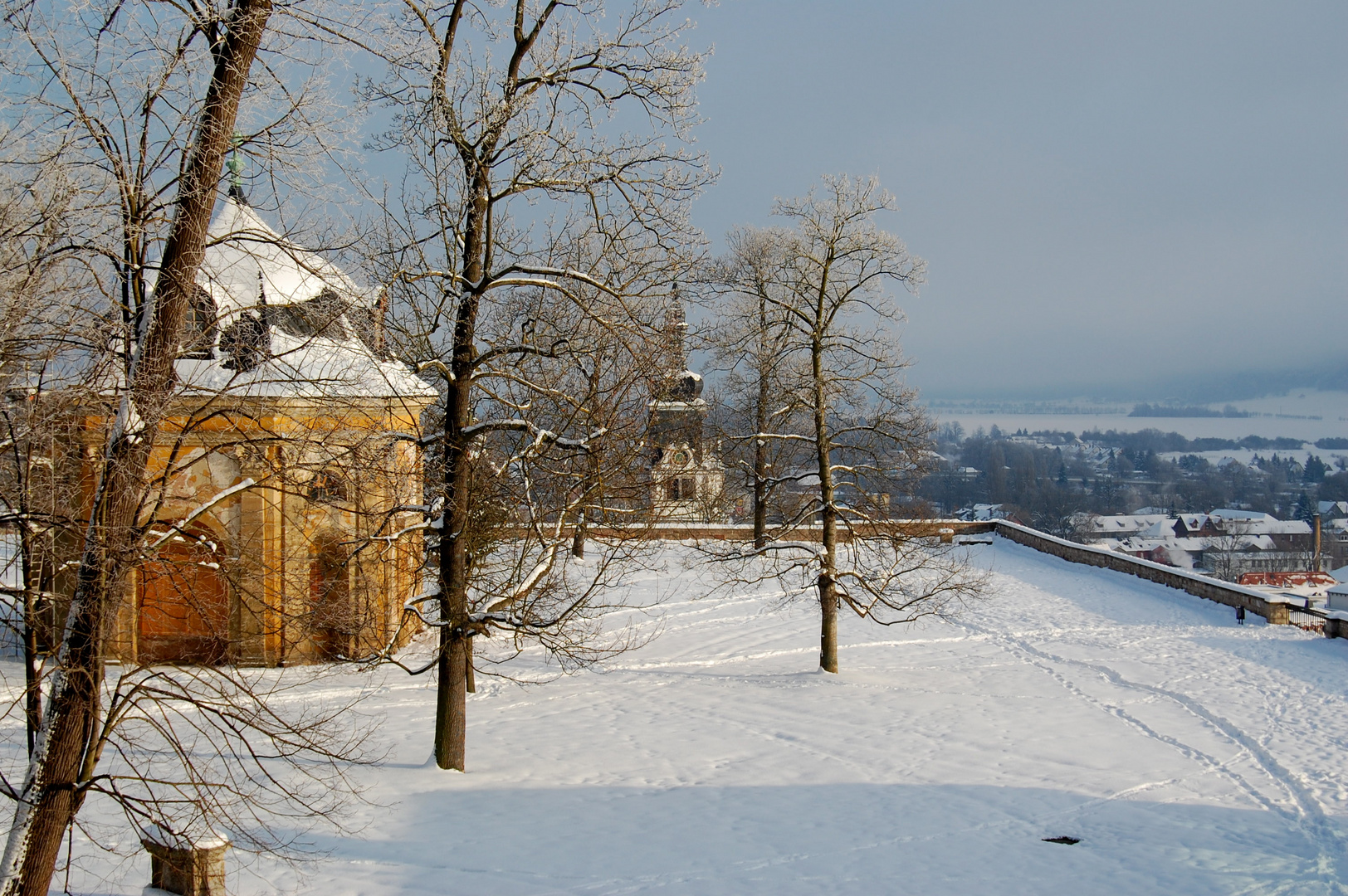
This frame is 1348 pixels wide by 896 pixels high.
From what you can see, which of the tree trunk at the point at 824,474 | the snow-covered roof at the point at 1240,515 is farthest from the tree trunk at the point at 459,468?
the snow-covered roof at the point at 1240,515

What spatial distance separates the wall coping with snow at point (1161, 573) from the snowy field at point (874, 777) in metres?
1.20

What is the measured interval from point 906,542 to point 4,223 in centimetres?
1411

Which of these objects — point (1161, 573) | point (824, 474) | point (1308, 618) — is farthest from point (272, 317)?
point (1161, 573)

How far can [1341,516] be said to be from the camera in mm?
115312

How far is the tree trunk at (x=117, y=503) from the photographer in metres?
5.37

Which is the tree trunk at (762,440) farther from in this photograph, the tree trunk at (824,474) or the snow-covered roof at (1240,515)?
the snow-covered roof at (1240,515)

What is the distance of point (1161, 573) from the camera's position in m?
28.1

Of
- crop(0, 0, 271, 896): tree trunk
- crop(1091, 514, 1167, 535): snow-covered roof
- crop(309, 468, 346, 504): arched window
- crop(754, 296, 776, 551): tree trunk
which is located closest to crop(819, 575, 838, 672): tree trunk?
crop(754, 296, 776, 551): tree trunk

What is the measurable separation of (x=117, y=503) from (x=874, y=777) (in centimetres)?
979

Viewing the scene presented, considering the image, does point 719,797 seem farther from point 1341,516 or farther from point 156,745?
point 1341,516

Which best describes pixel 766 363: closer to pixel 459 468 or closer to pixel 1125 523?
pixel 459 468

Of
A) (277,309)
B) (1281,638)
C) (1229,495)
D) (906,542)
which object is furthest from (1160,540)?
(277,309)

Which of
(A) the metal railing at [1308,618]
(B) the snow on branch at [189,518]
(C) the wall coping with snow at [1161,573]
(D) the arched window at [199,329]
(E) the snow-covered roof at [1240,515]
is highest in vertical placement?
(D) the arched window at [199,329]

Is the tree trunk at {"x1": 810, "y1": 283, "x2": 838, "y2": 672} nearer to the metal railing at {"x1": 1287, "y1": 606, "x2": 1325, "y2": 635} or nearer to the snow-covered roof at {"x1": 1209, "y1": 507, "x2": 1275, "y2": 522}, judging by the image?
the metal railing at {"x1": 1287, "y1": 606, "x2": 1325, "y2": 635}
